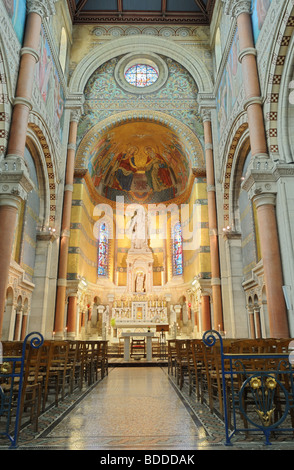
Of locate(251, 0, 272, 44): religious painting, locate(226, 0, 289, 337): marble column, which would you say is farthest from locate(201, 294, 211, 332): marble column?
locate(251, 0, 272, 44): religious painting

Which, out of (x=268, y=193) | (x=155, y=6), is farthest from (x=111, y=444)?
(x=155, y=6)

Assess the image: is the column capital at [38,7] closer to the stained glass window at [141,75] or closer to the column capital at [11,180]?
the column capital at [11,180]

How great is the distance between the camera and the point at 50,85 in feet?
49.9

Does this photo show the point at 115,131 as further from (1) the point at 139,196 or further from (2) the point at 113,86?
(1) the point at 139,196

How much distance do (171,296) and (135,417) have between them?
17.0 meters

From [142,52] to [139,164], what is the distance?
6682 mm

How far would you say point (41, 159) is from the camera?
14828mm

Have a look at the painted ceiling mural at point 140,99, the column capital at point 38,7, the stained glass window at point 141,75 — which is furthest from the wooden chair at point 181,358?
the stained glass window at point 141,75

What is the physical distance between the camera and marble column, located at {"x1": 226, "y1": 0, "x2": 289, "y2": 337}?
8984 millimetres

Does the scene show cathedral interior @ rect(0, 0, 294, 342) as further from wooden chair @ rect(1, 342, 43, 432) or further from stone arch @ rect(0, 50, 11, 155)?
wooden chair @ rect(1, 342, 43, 432)

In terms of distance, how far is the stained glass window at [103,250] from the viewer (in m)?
22.7

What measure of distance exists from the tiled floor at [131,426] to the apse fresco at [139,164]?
1491cm

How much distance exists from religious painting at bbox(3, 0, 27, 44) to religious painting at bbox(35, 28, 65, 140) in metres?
1.51

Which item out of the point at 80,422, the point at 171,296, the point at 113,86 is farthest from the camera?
→ the point at 171,296
